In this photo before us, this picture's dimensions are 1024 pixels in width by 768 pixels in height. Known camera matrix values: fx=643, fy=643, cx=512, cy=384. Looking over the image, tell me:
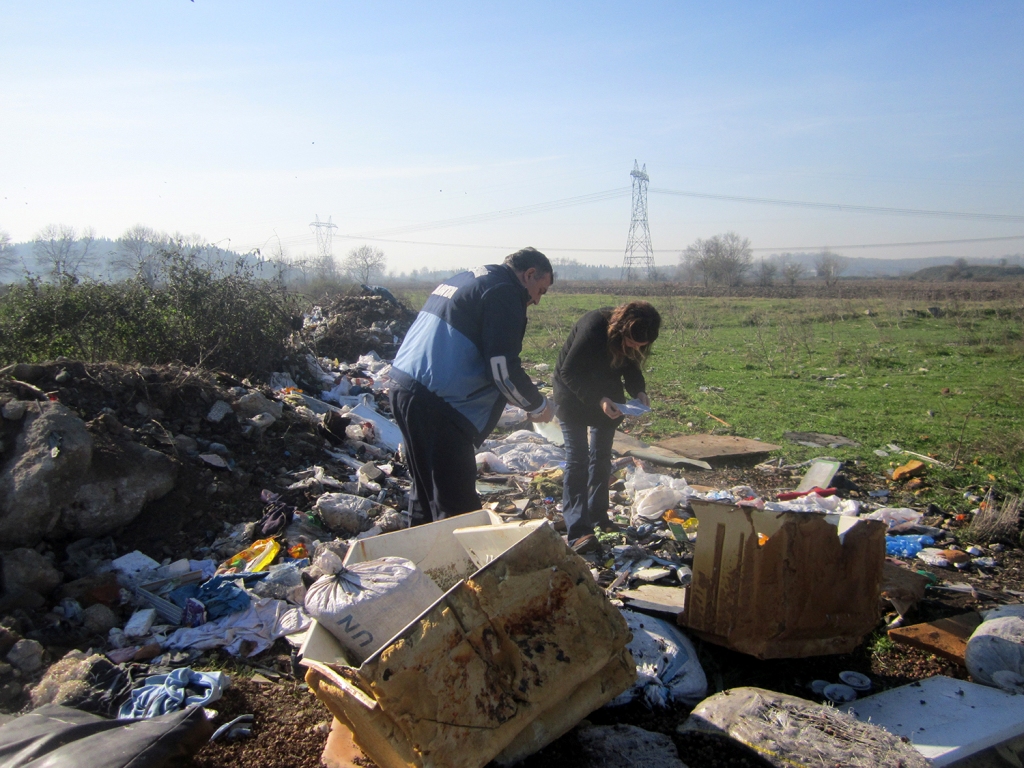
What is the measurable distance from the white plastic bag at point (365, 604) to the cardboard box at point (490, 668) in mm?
64

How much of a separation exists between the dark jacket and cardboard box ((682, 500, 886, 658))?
1.28 meters

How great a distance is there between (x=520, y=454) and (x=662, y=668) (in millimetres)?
3851

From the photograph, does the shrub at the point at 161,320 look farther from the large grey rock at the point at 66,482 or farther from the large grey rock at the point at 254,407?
the large grey rock at the point at 66,482

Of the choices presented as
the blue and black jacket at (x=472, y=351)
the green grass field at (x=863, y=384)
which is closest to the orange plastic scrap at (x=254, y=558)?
the blue and black jacket at (x=472, y=351)

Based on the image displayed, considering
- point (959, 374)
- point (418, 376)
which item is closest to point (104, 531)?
point (418, 376)

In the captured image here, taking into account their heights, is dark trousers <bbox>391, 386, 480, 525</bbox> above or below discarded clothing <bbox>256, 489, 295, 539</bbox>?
above

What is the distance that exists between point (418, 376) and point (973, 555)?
3.83m

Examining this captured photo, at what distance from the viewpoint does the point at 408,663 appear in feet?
5.63

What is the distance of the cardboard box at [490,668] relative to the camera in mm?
1717

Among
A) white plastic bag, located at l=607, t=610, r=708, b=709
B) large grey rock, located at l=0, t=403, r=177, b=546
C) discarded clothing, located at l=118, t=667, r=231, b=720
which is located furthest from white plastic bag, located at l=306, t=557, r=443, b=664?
large grey rock, located at l=0, t=403, r=177, b=546

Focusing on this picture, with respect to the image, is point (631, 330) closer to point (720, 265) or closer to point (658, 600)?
point (658, 600)

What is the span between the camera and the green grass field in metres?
6.58

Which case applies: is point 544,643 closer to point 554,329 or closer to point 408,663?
point 408,663

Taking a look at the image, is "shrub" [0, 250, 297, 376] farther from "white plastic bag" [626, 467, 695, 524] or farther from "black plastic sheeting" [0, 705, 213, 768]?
"black plastic sheeting" [0, 705, 213, 768]
